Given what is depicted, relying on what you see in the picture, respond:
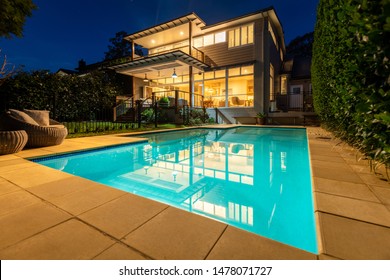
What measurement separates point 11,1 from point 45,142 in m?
6.95

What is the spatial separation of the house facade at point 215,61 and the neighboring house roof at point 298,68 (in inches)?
38.0

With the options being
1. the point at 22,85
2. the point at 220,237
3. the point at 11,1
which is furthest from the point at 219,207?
the point at 11,1

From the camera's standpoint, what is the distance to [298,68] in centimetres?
1784

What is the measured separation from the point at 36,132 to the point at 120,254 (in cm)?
463

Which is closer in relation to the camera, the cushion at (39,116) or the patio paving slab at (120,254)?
the patio paving slab at (120,254)

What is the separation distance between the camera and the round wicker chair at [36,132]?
432 cm

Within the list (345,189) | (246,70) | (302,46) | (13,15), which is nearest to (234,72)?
(246,70)

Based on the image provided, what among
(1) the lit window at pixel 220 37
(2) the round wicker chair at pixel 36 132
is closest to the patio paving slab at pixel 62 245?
(2) the round wicker chair at pixel 36 132

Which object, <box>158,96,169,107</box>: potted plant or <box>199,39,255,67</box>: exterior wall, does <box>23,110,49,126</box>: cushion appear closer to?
<box>158,96,169,107</box>: potted plant

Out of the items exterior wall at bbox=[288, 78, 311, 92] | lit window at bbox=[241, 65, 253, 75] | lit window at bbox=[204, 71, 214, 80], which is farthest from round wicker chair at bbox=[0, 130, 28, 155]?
exterior wall at bbox=[288, 78, 311, 92]

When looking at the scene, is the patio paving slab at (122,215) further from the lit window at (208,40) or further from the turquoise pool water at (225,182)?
the lit window at (208,40)

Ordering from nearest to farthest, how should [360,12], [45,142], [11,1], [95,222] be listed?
[95,222], [360,12], [45,142], [11,1]
